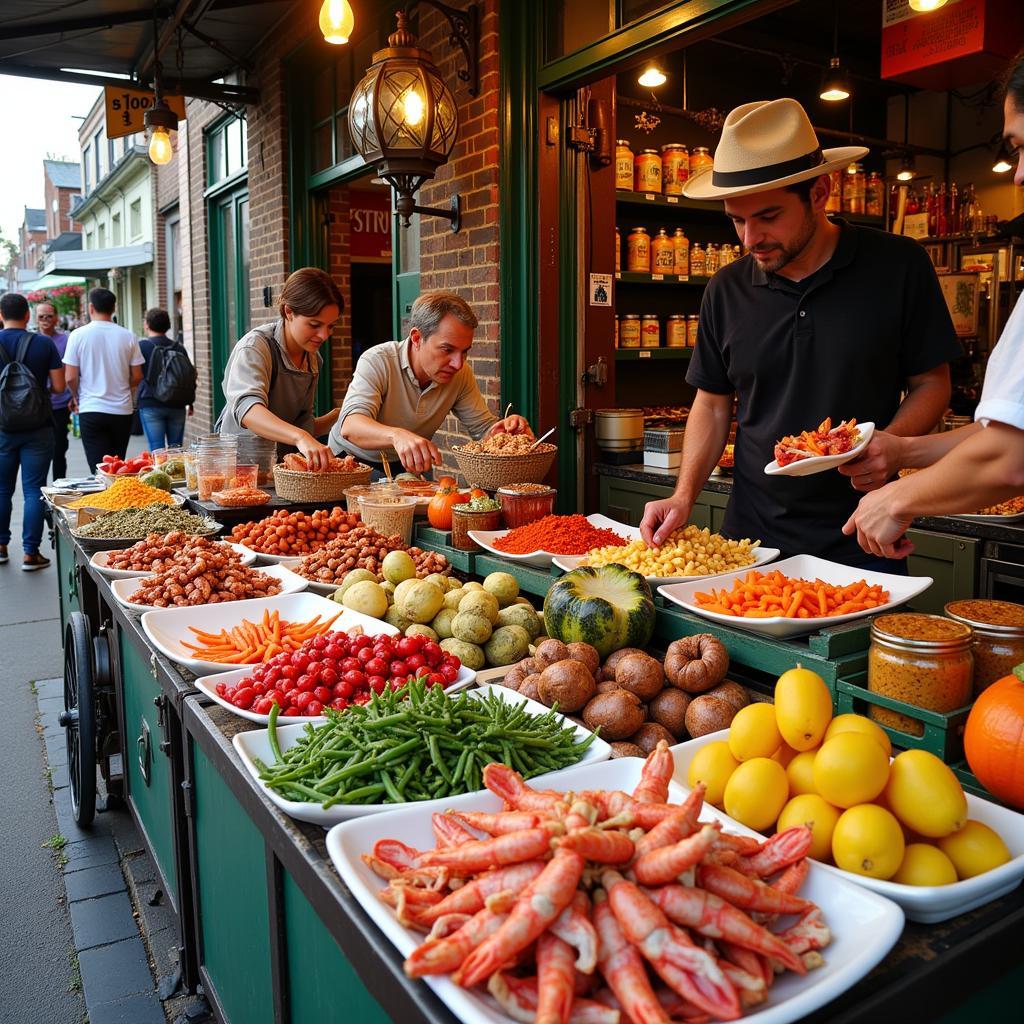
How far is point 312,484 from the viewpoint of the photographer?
4.12 meters

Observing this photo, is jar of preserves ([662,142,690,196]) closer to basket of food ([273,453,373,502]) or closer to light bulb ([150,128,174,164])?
basket of food ([273,453,373,502])

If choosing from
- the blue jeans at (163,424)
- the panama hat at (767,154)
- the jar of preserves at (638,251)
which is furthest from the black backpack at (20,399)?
the panama hat at (767,154)

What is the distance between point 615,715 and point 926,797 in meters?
0.66

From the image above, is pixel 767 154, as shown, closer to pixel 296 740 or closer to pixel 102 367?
pixel 296 740

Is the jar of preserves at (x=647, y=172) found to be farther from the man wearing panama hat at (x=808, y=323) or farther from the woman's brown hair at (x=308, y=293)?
the man wearing panama hat at (x=808, y=323)

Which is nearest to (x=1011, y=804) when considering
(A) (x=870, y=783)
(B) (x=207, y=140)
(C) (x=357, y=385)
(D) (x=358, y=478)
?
(A) (x=870, y=783)

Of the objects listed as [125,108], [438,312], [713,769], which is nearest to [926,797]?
[713,769]

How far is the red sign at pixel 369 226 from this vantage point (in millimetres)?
9047

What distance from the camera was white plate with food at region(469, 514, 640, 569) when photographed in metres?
2.93

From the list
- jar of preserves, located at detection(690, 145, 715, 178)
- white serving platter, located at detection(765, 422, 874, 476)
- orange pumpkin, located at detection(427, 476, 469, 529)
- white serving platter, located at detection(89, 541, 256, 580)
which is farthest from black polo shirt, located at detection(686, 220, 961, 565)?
jar of preserves, located at detection(690, 145, 715, 178)

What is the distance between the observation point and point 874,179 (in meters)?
7.14

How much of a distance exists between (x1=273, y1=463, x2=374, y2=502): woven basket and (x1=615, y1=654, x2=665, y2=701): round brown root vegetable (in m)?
2.31

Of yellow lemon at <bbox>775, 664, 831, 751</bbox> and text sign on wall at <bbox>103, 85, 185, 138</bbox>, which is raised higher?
text sign on wall at <bbox>103, 85, 185, 138</bbox>

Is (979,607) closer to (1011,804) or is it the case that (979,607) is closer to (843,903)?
(1011,804)
